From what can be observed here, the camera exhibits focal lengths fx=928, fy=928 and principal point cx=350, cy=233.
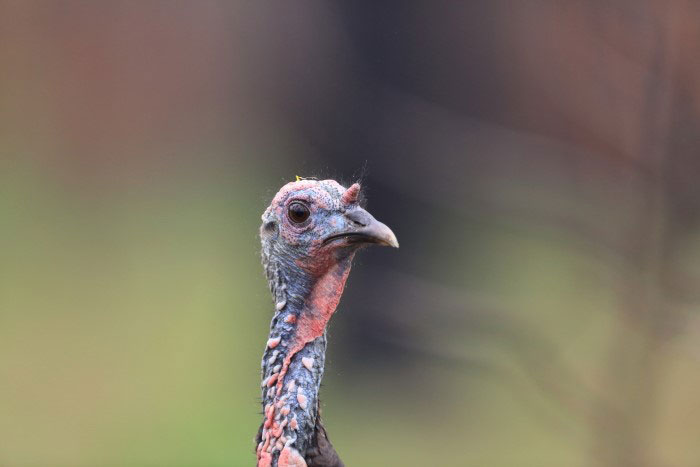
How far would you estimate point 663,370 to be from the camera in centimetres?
232

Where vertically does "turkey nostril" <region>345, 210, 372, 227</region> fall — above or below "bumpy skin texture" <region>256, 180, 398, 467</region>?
above

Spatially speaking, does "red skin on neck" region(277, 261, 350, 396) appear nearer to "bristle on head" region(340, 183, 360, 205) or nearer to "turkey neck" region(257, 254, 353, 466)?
"turkey neck" region(257, 254, 353, 466)

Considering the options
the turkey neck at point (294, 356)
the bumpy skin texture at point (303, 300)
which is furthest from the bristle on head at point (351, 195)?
the turkey neck at point (294, 356)

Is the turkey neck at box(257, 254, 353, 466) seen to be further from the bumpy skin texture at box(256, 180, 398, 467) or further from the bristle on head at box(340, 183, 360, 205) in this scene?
the bristle on head at box(340, 183, 360, 205)

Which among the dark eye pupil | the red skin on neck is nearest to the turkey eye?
the dark eye pupil

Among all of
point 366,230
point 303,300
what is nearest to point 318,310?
point 303,300

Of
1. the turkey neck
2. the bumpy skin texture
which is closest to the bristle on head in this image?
the bumpy skin texture

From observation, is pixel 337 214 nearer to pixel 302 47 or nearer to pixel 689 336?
pixel 689 336

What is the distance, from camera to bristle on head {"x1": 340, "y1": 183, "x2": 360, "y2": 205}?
5.58 ft

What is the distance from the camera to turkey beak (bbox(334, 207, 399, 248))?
164 centimetres

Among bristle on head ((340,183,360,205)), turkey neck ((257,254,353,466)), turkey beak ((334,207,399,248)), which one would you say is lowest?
turkey neck ((257,254,353,466))

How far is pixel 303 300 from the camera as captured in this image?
173cm

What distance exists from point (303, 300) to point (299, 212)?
16cm

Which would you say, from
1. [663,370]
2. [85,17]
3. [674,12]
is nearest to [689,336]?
[663,370]
